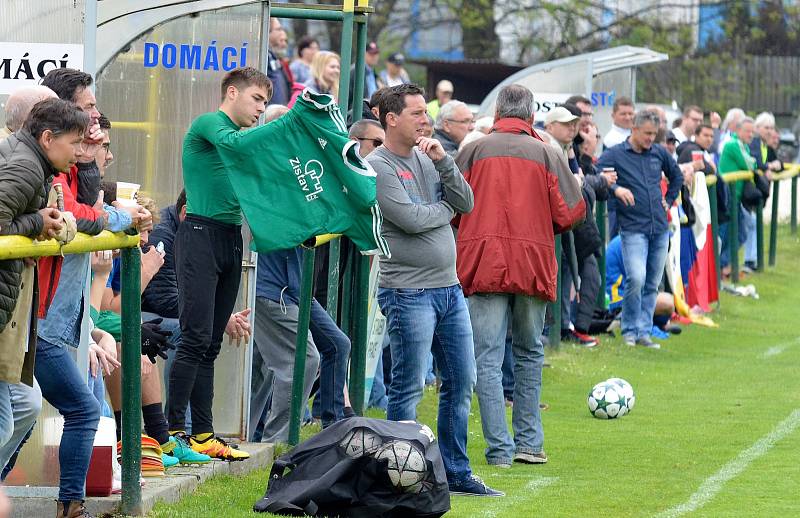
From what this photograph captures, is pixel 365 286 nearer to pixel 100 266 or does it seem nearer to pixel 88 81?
pixel 100 266

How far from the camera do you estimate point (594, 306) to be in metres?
15.1

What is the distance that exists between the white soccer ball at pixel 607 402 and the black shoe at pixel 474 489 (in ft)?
10.4

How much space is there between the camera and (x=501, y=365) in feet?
30.3

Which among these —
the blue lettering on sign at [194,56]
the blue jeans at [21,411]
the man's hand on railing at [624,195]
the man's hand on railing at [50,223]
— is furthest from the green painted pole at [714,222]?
the man's hand on railing at [50,223]

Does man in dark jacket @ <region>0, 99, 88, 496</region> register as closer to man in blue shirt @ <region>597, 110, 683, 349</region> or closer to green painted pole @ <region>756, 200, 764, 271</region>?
man in blue shirt @ <region>597, 110, 683, 349</region>

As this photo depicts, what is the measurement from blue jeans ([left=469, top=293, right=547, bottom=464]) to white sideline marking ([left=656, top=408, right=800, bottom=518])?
44.7 inches

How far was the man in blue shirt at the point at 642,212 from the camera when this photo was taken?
14.4 metres

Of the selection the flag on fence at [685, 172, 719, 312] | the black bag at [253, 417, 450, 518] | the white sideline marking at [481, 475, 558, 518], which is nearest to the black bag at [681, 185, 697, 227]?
the flag on fence at [685, 172, 719, 312]

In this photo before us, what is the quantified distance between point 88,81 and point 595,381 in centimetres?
727

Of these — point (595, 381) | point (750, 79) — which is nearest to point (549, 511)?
point (595, 381)

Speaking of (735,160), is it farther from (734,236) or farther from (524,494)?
(524,494)

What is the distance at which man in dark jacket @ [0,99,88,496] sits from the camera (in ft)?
18.1

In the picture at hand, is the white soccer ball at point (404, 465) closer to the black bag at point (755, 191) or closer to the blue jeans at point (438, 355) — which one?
the blue jeans at point (438, 355)

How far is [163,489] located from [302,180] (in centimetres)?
160
